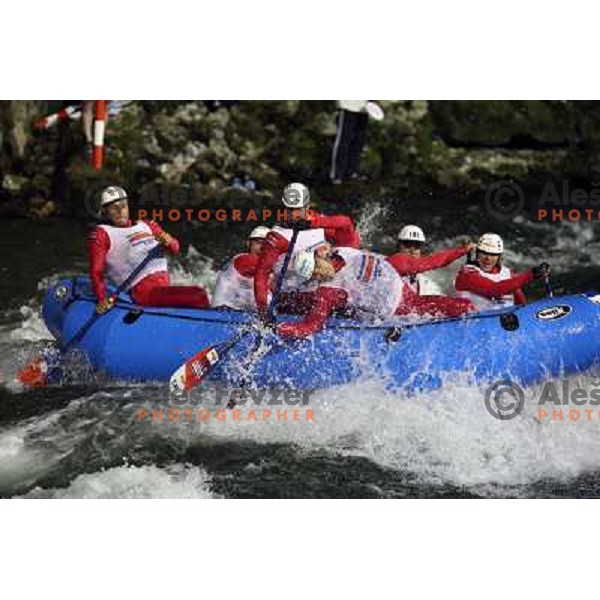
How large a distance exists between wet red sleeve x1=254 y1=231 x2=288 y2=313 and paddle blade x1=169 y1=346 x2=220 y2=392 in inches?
14.5

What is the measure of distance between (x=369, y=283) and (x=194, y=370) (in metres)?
1.05

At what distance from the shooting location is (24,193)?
9.72 m

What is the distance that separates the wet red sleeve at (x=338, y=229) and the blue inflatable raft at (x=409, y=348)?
59 cm

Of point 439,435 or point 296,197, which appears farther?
point 296,197

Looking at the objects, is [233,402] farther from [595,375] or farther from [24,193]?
[24,193]

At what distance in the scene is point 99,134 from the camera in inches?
390

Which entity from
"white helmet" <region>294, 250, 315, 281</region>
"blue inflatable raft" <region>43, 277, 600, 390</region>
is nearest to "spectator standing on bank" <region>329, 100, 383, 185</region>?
"blue inflatable raft" <region>43, 277, 600, 390</region>

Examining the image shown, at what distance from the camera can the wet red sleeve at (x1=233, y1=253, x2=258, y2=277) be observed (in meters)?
6.59

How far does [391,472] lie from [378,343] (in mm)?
711

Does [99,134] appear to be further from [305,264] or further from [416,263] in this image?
[305,264]

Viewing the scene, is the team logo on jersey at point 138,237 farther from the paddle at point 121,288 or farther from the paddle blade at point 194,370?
the paddle blade at point 194,370

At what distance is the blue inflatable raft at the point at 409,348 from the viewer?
6145 millimetres

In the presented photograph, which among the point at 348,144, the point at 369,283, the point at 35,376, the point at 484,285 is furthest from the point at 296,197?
the point at 348,144

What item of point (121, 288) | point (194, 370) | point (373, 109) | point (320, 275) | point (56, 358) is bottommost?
point (56, 358)
